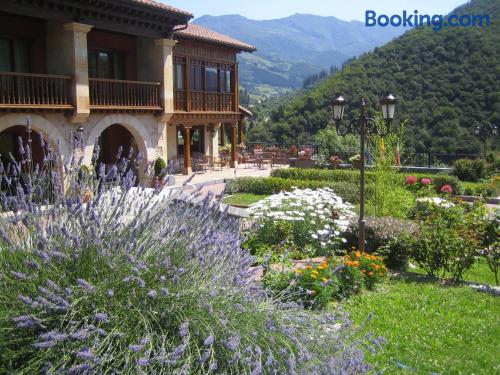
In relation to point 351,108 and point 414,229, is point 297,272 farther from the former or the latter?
point 351,108

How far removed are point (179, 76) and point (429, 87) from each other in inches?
793

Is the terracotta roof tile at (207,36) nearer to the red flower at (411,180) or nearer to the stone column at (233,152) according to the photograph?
the stone column at (233,152)

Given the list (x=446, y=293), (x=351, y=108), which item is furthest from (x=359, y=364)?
(x=351, y=108)

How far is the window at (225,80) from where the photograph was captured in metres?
24.3

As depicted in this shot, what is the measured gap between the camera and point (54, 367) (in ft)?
8.76

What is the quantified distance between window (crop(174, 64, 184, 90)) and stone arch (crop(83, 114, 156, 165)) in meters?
4.10

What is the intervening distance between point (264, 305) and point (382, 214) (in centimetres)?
877

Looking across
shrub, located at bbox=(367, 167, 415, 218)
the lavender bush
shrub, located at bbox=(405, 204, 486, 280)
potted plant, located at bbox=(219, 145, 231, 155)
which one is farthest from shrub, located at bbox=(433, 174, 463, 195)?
the lavender bush

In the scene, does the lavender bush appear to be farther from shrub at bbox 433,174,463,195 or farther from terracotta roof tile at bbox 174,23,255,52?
terracotta roof tile at bbox 174,23,255,52

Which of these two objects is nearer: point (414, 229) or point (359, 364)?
point (359, 364)

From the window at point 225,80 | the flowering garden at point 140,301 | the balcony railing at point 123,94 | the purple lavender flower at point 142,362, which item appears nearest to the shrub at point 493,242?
the flowering garden at point 140,301

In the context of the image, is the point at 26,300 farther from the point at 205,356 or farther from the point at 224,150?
the point at 224,150

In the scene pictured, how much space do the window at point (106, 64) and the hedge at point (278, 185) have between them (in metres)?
5.55

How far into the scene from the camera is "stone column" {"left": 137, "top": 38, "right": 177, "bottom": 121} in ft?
60.4
